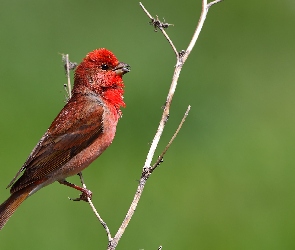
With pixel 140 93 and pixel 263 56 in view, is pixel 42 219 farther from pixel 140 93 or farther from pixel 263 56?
pixel 263 56

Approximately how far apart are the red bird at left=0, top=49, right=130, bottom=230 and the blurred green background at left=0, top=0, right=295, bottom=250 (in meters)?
2.21

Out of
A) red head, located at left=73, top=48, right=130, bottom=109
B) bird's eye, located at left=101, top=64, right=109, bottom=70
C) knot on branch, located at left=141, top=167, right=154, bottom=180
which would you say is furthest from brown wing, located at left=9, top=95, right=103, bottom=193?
knot on branch, located at left=141, top=167, right=154, bottom=180

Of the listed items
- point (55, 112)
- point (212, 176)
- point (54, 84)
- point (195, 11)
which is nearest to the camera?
point (212, 176)

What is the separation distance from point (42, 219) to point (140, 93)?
286cm

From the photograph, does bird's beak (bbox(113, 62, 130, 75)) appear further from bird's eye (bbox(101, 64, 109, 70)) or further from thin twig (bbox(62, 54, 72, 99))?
thin twig (bbox(62, 54, 72, 99))

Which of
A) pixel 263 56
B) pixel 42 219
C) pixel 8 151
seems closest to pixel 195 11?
pixel 263 56

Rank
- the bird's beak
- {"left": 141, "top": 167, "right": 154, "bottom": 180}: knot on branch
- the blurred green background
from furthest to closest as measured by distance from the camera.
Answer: the blurred green background → the bird's beak → {"left": 141, "top": 167, "right": 154, "bottom": 180}: knot on branch

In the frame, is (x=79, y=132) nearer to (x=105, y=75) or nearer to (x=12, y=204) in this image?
(x=105, y=75)

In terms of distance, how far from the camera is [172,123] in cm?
1129

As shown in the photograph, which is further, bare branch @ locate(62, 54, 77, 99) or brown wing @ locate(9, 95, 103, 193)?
brown wing @ locate(9, 95, 103, 193)

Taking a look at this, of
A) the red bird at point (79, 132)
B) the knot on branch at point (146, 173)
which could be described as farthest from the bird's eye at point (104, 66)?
the knot on branch at point (146, 173)

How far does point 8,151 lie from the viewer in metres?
10.7

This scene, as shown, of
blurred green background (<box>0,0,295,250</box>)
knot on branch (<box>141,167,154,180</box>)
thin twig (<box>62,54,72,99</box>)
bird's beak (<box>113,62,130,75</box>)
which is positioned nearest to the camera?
knot on branch (<box>141,167,154,180</box>)

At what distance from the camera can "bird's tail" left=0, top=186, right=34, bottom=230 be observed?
696 centimetres
